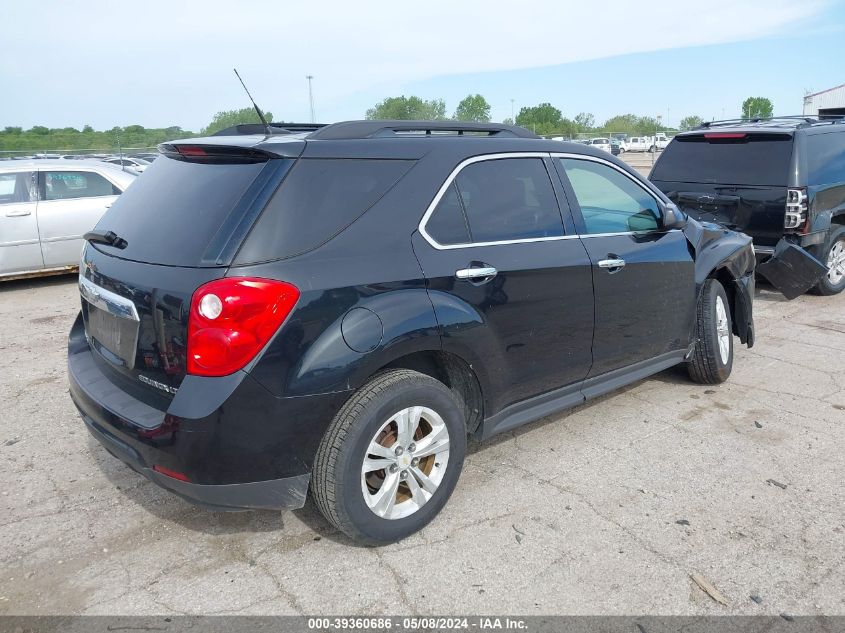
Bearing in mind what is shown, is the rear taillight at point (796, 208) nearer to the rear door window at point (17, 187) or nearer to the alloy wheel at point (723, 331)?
the alloy wheel at point (723, 331)

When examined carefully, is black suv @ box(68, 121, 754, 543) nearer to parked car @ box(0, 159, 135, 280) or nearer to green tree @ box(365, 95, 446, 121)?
parked car @ box(0, 159, 135, 280)

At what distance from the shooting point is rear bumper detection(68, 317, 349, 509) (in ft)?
8.85

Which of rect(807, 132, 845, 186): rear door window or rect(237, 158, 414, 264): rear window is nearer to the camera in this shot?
rect(237, 158, 414, 264): rear window

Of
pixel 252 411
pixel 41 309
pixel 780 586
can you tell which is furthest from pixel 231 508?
pixel 41 309

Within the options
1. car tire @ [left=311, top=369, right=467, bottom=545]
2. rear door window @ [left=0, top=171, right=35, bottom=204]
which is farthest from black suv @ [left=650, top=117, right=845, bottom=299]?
rear door window @ [left=0, top=171, right=35, bottom=204]

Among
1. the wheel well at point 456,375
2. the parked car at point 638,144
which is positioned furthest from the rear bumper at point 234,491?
the parked car at point 638,144

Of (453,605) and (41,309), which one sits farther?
(41,309)

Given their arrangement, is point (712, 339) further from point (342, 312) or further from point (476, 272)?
point (342, 312)

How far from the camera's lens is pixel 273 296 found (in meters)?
2.74

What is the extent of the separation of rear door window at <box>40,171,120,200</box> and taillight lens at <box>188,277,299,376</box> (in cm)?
749

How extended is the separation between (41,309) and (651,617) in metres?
7.32

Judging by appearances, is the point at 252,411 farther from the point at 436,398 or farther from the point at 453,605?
the point at 453,605

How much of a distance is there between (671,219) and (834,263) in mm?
4952

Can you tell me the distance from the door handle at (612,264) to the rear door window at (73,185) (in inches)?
295
